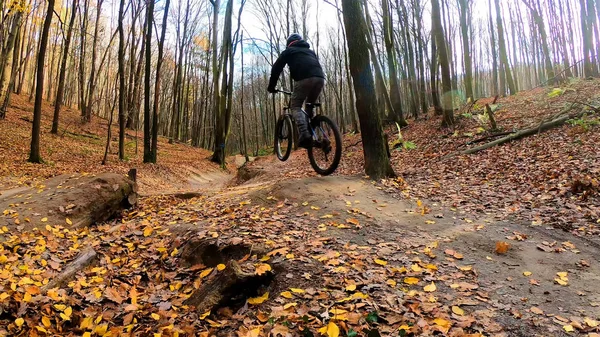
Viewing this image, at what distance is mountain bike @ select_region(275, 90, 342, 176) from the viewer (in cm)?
588

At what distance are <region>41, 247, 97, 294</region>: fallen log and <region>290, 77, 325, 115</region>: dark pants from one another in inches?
142

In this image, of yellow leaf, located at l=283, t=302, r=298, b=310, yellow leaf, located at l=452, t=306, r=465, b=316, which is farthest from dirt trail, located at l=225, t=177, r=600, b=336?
yellow leaf, located at l=283, t=302, r=298, b=310

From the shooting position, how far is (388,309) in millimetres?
2699

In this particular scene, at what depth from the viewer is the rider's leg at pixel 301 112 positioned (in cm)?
577

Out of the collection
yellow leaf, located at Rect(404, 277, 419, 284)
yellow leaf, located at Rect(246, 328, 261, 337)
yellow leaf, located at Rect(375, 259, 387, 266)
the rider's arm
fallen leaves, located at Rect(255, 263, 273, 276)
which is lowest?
yellow leaf, located at Rect(246, 328, 261, 337)

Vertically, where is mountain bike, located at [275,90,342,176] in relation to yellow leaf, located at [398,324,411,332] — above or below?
above

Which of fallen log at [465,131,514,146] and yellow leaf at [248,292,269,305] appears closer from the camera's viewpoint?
yellow leaf at [248,292,269,305]

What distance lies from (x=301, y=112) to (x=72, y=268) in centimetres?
388

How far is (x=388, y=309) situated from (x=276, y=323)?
0.88m

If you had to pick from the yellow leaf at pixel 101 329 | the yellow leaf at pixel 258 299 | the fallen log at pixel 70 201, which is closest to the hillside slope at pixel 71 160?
the fallen log at pixel 70 201

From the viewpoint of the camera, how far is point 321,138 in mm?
6012

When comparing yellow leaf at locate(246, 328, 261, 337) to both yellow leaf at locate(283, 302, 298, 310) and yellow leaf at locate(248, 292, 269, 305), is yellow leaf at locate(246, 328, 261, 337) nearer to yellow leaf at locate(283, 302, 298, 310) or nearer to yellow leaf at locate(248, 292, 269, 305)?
yellow leaf at locate(283, 302, 298, 310)

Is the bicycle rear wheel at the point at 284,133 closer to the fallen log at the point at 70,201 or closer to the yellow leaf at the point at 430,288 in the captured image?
the fallen log at the point at 70,201

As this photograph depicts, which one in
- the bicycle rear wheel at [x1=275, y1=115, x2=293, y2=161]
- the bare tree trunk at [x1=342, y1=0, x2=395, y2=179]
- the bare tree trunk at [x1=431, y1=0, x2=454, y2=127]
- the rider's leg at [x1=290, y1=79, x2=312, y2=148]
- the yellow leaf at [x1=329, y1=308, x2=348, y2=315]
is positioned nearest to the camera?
the yellow leaf at [x1=329, y1=308, x2=348, y2=315]
